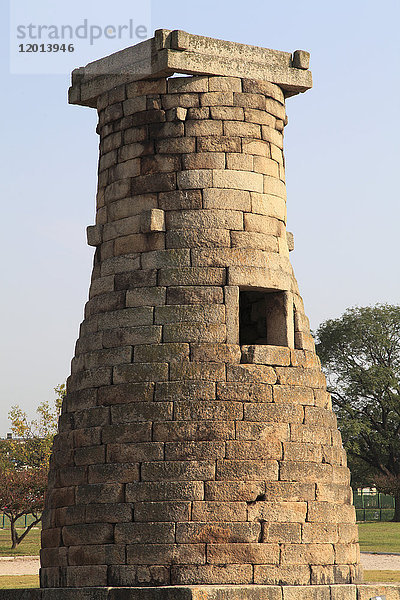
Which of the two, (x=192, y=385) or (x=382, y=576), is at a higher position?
(x=192, y=385)

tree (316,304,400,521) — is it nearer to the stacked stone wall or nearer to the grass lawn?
the grass lawn

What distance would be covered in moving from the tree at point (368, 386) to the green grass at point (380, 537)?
3.02m

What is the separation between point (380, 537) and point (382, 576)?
551 inches

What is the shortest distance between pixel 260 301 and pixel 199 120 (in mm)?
3385

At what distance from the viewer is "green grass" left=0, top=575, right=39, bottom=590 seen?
71.3 ft

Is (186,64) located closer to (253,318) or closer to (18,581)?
(253,318)

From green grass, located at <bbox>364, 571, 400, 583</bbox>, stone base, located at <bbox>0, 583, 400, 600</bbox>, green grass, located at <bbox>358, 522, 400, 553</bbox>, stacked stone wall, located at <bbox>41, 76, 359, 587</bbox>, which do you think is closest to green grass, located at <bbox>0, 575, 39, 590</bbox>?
green grass, located at <bbox>364, 571, 400, 583</bbox>

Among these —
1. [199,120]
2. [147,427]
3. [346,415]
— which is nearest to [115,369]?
[147,427]

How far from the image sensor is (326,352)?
50.8 metres

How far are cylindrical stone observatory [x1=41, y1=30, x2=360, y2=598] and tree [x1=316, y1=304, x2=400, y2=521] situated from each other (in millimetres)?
33122

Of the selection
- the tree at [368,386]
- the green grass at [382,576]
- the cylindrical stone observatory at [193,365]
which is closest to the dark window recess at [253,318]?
the cylindrical stone observatory at [193,365]

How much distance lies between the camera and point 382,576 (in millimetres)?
23422

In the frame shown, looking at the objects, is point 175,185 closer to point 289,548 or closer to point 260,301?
point 260,301

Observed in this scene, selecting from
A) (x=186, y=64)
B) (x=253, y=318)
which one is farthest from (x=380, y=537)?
(x=186, y=64)
